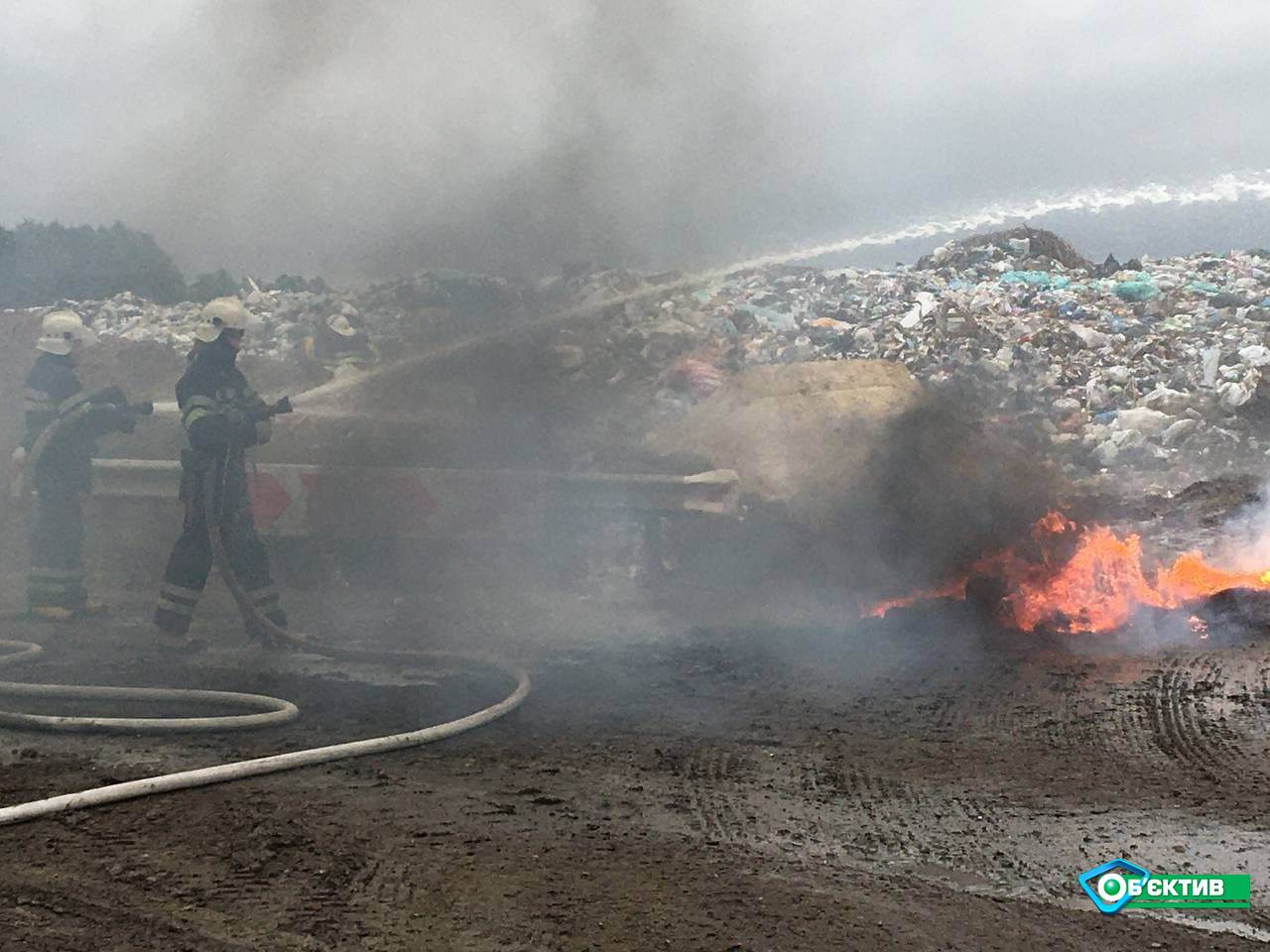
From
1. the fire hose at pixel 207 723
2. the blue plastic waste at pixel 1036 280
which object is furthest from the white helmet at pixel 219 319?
the blue plastic waste at pixel 1036 280

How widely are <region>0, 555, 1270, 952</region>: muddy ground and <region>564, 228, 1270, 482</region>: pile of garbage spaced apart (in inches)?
199

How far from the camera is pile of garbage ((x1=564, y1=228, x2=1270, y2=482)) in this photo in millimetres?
11250

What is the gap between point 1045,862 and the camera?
A: 4121mm

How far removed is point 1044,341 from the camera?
12570mm

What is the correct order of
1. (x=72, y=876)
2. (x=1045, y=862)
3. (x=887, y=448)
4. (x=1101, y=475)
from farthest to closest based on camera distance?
(x=1101, y=475) → (x=887, y=448) → (x=1045, y=862) → (x=72, y=876)

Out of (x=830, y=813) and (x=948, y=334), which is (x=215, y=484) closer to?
(x=830, y=813)

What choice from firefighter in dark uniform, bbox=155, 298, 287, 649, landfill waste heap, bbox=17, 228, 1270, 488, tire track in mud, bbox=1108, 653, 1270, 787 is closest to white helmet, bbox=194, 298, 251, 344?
firefighter in dark uniform, bbox=155, 298, 287, 649

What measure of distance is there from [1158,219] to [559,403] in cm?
690

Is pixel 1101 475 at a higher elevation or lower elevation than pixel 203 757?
higher

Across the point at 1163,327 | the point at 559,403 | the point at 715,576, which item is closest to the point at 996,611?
the point at 715,576

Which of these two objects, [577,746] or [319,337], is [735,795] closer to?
[577,746]

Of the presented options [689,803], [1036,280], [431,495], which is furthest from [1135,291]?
[689,803]

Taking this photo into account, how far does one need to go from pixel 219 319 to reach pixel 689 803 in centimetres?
462

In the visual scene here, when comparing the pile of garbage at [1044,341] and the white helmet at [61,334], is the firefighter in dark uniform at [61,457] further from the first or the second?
the pile of garbage at [1044,341]
